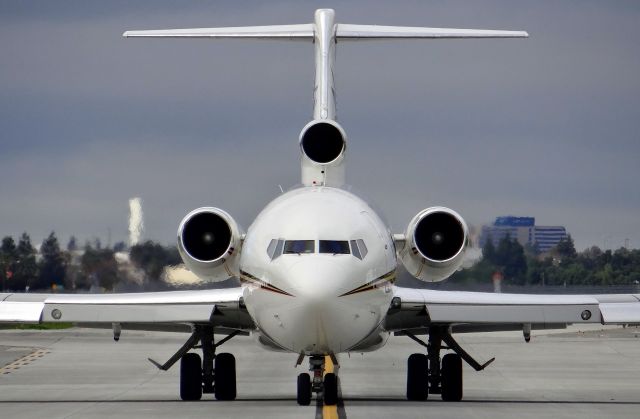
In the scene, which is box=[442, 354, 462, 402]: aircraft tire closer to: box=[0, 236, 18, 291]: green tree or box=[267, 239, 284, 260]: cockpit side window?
box=[267, 239, 284, 260]: cockpit side window

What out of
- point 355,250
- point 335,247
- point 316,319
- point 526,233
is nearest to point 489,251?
point 526,233

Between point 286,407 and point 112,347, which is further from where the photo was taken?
point 112,347

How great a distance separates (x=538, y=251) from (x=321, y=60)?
12.5 meters

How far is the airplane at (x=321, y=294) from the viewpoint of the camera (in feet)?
70.0

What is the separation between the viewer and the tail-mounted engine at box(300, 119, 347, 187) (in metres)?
27.0

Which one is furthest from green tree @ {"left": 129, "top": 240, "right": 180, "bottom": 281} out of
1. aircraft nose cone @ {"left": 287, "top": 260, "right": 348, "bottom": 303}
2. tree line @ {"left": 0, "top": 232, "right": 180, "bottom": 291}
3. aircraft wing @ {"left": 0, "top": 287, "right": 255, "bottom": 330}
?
aircraft nose cone @ {"left": 287, "top": 260, "right": 348, "bottom": 303}

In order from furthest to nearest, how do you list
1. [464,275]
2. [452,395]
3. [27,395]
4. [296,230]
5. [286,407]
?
1. [464,275]
2. [27,395]
3. [452,395]
4. [286,407]
5. [296,230]

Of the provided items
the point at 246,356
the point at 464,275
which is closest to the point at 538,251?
the point at 464,275

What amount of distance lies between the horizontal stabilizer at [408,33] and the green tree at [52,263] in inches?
689

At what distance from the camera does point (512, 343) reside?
162 feet

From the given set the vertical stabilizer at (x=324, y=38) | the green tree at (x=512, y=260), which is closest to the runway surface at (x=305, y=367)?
the green tree at (x=512, y=260)

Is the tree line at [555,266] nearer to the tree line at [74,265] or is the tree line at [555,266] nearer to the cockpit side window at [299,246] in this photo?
the tree line at [74,265]

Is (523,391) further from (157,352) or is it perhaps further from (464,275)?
(157,352)

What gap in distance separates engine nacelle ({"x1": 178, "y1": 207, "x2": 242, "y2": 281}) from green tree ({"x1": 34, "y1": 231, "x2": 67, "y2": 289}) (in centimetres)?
2009
